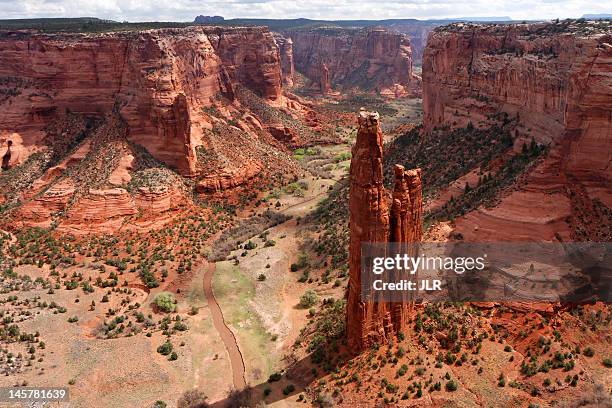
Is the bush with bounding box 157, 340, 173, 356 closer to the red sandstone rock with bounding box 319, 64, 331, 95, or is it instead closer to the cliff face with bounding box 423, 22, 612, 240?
the cliff face with bounding box 423, 22, 612, 240

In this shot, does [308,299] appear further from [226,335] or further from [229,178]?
[229,178]

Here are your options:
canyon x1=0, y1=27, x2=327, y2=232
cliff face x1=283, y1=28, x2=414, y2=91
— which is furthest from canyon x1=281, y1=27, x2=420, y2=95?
canyon x1=0, y1=27, x2=327, y2=232

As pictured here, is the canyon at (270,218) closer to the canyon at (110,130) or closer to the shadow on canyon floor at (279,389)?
the shadow on canyon floor at (279,389)

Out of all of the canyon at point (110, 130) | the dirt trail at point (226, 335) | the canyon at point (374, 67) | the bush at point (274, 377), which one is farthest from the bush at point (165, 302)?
the canyon at point (374, 67)

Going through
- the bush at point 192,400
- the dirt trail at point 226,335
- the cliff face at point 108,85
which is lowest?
the dirt trail at point 226,335

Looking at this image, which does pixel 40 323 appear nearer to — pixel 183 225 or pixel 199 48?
pixel 183 225
